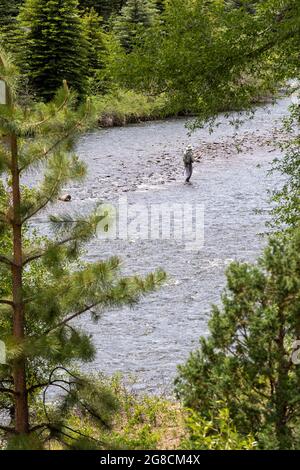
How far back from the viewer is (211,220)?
19.7 metres

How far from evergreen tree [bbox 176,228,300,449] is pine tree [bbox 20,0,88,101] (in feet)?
93.1

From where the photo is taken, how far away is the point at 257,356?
554 cm

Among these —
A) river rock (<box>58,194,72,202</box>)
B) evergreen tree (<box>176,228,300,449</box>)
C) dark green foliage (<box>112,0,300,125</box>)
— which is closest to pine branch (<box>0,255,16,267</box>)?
evergreen tree (<box>176,228,300,449</box>)

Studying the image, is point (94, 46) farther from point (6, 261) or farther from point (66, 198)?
point (6, 261)

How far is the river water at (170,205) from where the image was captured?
42.0ft

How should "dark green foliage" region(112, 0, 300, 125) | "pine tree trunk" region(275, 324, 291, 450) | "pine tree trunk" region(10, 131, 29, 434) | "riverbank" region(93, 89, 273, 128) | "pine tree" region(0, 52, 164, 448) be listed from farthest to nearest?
"riverbank" region(93, 89, 273, 128), "dark green foliage" region(112, 0, 300, 125), "pine tree trunk" region(10, 131, 29, 434), "pine tree" region(0, 52, 164, 448), "pine tree trunk" region(275, 324, 291, 450)

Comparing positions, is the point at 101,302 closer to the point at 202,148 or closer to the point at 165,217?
the point at 165,217

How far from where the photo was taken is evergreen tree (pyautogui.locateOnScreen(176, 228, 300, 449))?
5539mm

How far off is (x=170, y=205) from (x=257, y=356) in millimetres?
15941

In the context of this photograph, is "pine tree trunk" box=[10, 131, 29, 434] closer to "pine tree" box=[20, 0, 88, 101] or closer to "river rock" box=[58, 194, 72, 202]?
"river rock" box=[58, 194, 72, 202]

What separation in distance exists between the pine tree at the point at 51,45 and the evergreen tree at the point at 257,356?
93.1 feet

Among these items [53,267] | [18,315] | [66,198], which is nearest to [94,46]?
[66,198]

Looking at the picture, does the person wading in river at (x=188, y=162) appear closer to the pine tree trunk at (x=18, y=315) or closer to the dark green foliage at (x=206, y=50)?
the dark green foliage at (x=206, y=50)
